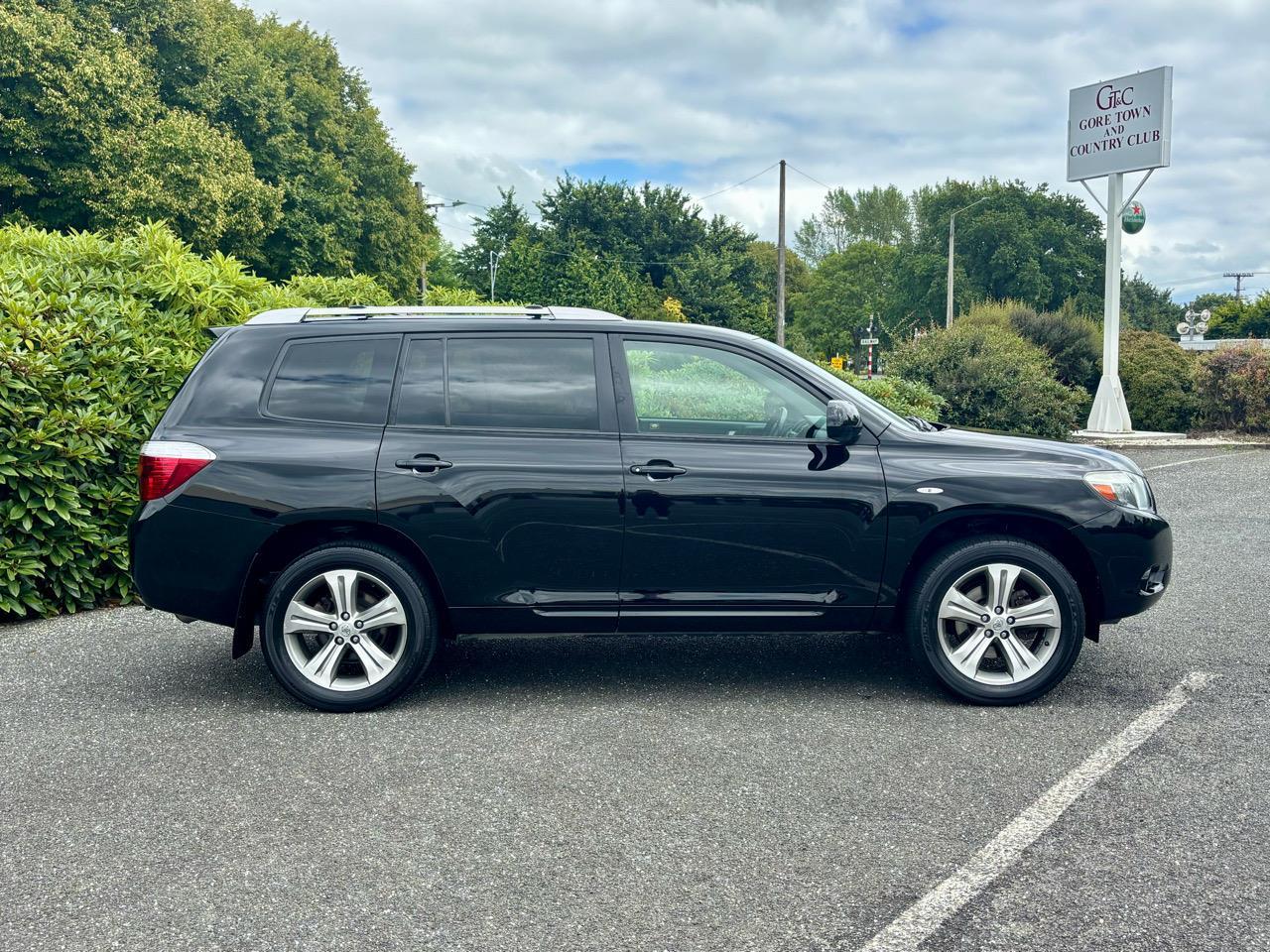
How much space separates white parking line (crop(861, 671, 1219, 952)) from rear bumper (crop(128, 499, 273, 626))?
3183 mm

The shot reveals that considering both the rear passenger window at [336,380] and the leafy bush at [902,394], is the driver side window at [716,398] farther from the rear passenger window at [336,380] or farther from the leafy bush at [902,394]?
the leafy bush at [902,394]

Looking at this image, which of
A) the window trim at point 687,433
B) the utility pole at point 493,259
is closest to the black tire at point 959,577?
the window trim at point 687,433

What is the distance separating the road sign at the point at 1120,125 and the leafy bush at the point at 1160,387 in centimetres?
396

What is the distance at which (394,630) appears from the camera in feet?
17.0

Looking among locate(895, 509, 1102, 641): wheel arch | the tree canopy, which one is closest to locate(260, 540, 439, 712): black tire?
locate(895, 509, 1102, 641): wheel arch

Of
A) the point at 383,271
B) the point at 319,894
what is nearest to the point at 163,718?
the point at 319,894

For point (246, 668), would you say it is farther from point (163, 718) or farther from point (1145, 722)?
point (1145, 722)

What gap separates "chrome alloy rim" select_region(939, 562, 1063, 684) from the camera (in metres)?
5.14

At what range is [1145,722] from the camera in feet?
16.3

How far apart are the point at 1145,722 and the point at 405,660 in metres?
3.21

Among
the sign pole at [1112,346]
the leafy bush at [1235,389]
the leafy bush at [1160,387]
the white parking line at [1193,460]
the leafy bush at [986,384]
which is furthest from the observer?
the leafy bush at [1160,387]

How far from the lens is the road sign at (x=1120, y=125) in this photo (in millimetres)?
22609

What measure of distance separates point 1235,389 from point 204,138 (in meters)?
29.6

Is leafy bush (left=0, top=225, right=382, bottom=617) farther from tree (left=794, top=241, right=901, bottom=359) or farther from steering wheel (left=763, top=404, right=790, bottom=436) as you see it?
tree (left=794, top=241, right=901, bottom=359)
